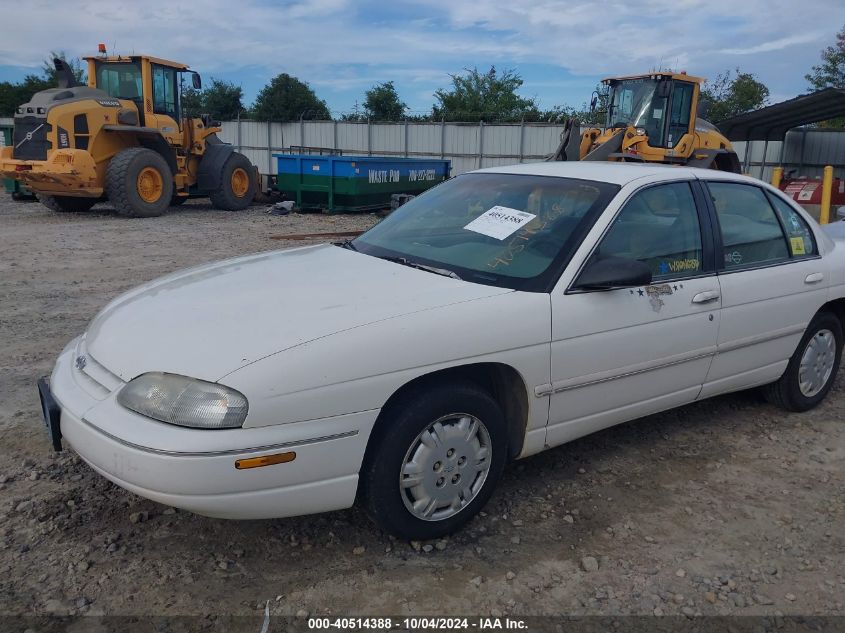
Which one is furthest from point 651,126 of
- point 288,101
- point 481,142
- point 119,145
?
point 288,101

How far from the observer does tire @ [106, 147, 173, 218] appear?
1401 centimetres

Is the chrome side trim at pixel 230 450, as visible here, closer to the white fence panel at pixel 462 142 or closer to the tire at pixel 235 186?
the tire at pixel 235 186

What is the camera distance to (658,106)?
14.5 m

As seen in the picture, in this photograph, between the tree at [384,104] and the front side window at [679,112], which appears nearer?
the front side window at [679,112]

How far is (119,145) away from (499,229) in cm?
1321

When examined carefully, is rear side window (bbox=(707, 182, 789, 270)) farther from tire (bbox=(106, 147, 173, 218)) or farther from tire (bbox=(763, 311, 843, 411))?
tire (bbox=(106, 147, 173, 218))

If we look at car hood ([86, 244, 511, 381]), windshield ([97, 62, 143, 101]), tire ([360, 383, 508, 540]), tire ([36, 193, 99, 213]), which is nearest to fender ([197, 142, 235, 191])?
windshield ([97, 62, 143, 101])

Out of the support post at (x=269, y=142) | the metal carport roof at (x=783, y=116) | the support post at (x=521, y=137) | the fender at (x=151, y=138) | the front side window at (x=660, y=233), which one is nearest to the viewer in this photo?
the front side window at (x=660, y=233)

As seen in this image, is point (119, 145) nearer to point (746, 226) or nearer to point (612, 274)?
point (746, 226)

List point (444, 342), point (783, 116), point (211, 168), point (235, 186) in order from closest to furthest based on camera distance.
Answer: point (444, 342)
point (211, 168)
point (235, 186)
point (783, 116)

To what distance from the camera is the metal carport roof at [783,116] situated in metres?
16.9

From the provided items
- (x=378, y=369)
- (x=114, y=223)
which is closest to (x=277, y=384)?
(x=378, y=369)

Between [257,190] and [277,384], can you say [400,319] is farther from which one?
[257,190]

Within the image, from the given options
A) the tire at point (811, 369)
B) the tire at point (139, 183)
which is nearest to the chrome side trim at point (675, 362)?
the tire at point (811, 369)
